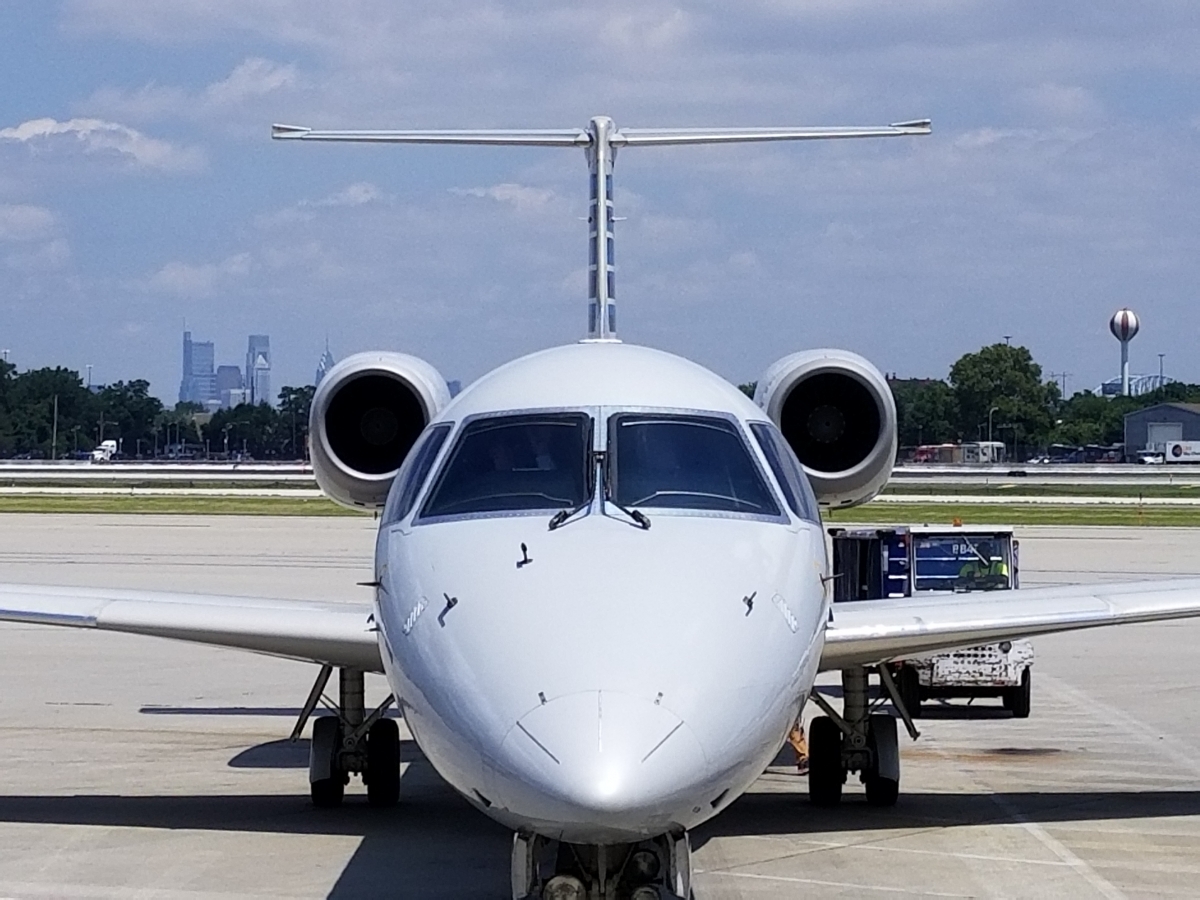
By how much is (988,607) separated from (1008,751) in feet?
15.5

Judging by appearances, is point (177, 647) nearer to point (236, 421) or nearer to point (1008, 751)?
point (1008, 751)

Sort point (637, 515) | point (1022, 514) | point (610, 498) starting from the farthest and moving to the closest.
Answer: point (1022, 514) < point (610, 498) < point (637, 515)

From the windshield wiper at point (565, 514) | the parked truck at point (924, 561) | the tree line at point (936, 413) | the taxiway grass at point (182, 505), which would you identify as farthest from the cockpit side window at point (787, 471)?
the tree line at point (936, 413)

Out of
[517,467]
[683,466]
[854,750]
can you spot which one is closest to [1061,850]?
[854,750]

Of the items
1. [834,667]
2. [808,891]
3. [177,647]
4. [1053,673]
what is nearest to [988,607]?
[834,667]

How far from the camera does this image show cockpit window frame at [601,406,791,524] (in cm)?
918

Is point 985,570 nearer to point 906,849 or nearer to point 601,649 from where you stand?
point 906,849

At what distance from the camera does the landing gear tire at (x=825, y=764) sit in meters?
13.4

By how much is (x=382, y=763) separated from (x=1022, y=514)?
4972cm

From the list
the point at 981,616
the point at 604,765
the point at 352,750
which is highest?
the point at 981,616

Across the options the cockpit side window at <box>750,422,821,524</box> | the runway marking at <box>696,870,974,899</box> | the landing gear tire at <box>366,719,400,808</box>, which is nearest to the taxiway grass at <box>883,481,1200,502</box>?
the landing gear tire at <box>366,719,400,808</box>

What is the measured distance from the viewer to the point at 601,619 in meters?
7.90

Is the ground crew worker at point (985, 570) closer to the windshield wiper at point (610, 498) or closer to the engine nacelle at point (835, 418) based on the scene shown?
the engine nacelle at point (835, 418)

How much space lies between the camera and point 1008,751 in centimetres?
1641
